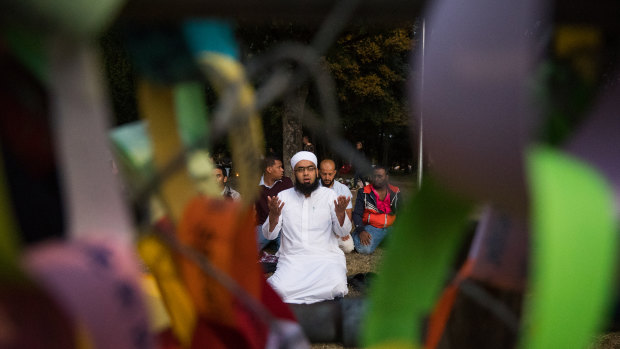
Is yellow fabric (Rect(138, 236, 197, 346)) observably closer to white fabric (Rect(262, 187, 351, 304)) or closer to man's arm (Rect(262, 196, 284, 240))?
white fabric (Rect(262, 187, 351, 304))

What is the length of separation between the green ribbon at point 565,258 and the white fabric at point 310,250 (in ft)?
6.44

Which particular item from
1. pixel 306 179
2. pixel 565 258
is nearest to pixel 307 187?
pixel 306 179

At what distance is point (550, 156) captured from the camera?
0.29m

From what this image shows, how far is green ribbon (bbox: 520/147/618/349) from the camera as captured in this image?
250 mm

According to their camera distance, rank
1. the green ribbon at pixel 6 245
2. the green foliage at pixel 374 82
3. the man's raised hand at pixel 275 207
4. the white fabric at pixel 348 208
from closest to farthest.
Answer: the green ribbon at pixel 6 245
the man's raised hand at pixel 275 207
the white fabric at pixel 348 208
the green foliage at pixel 374 82

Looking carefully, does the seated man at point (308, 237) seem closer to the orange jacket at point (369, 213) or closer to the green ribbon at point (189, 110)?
the orange jacket at point (369, 213)

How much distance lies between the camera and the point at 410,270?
15.6 inches

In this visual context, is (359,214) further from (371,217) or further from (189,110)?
(189,110)

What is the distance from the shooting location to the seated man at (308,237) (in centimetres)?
224

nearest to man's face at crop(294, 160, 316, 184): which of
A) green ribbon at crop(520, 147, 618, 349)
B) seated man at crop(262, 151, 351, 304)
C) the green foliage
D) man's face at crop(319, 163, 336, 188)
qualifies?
seated man at crop(262, 151, 351, 304)

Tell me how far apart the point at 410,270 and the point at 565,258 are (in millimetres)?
152

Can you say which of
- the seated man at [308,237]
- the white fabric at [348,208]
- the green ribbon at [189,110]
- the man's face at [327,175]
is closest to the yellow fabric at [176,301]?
the green ribbon at [189,110]

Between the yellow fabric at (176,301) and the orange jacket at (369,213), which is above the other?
the yellow fabric at (176,301)

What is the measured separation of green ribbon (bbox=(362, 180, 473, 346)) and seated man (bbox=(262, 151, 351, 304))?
1.83 metres
